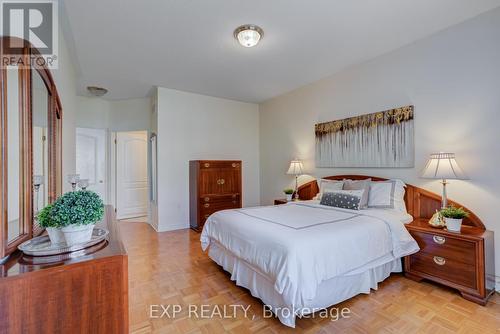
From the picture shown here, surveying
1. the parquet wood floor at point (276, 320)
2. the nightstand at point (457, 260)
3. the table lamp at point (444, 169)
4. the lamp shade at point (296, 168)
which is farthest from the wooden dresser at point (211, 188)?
the table lamp at point (444, 169)

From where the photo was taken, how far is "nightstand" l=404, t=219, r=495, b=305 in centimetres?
206

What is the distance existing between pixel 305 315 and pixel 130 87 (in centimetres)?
449

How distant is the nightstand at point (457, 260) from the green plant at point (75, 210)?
279 centimetres

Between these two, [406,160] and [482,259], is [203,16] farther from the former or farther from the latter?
[482,259]

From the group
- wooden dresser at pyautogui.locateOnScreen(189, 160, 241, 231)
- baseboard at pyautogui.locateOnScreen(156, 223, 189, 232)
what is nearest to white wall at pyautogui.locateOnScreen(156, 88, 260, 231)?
baseboard at pyautogui.locateOnScreen(156, 223, 189, 232)

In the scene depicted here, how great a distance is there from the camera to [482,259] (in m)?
2.04

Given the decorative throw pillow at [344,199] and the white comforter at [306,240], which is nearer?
the white comforter at [306,240]

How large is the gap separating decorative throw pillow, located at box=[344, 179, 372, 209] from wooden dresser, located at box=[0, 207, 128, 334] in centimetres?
265

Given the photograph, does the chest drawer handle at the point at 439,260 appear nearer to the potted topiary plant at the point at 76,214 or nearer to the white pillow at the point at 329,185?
the white pillow at the point at 329,185

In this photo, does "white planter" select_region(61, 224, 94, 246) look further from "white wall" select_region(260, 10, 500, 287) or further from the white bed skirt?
"white wall" select_region(260, 10, 500, 287)

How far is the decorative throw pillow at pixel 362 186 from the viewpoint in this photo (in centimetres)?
294

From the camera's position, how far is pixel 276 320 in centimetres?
185

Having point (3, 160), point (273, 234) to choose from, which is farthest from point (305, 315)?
point (3, 160)

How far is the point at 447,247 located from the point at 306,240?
4.96 feet
